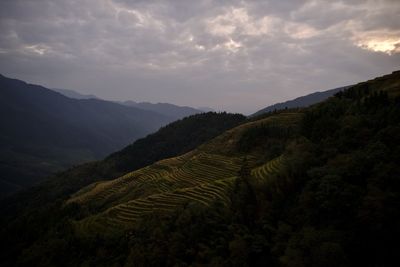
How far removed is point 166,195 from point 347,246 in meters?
37.7

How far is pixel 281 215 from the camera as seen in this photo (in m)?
40.0

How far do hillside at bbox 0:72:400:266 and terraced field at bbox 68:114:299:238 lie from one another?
1.23ft

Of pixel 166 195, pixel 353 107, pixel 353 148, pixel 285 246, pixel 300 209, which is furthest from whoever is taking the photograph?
pixel 166 195

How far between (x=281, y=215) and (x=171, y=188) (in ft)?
115

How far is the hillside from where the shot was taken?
30.5 meters

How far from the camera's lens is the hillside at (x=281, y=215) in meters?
30.5

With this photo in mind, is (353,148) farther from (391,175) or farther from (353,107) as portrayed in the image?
(353,107)

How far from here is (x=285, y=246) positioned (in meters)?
34.6

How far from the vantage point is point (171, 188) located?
70.9 m

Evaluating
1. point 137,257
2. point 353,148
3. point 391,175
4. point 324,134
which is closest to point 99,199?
point 137,257

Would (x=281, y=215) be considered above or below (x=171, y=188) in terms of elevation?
above

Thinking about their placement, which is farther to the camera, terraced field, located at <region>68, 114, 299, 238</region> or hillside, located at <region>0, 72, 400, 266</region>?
terraced field, located at <region>68, 114, 299, 238</region>

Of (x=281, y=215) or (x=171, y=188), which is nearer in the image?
(x=281, y=215)

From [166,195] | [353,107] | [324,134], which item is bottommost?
[166,195]
